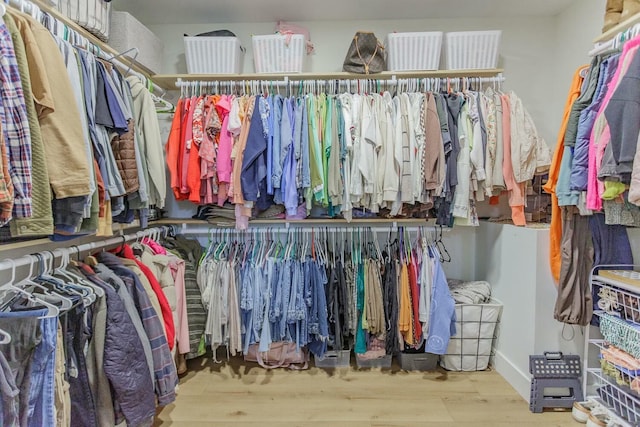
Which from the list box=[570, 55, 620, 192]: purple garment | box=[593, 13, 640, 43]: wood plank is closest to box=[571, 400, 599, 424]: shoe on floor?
box=[570, 55, 620, 192]: purple garment

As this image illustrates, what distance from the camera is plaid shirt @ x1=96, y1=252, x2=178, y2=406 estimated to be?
165cm

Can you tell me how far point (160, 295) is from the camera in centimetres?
187

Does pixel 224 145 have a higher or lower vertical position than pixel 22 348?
higher

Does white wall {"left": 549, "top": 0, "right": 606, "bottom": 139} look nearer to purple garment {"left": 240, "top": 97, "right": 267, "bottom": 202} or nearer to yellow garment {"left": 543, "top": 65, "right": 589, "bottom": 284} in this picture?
yellow garment {"left": 543, "top": 65, "right": 589, "bottom": 284}

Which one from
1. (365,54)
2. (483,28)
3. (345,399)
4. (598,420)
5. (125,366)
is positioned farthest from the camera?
(483,28)

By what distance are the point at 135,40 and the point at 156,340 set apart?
1.78 metres

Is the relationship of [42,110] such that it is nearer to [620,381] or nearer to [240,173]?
[240,173]

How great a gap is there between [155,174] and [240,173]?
483 mm

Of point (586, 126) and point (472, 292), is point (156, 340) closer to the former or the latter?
point (472, 292)

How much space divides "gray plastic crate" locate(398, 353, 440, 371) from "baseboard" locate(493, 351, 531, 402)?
1.29 ft

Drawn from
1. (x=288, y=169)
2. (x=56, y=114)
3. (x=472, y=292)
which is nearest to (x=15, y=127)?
(x=56, y=114)

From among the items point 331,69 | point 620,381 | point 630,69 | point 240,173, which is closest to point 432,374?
point 620,381

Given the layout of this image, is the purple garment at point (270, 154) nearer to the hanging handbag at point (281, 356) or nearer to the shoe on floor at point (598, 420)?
the hanging handbag at point (281, 356)

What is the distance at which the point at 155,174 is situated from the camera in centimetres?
191
